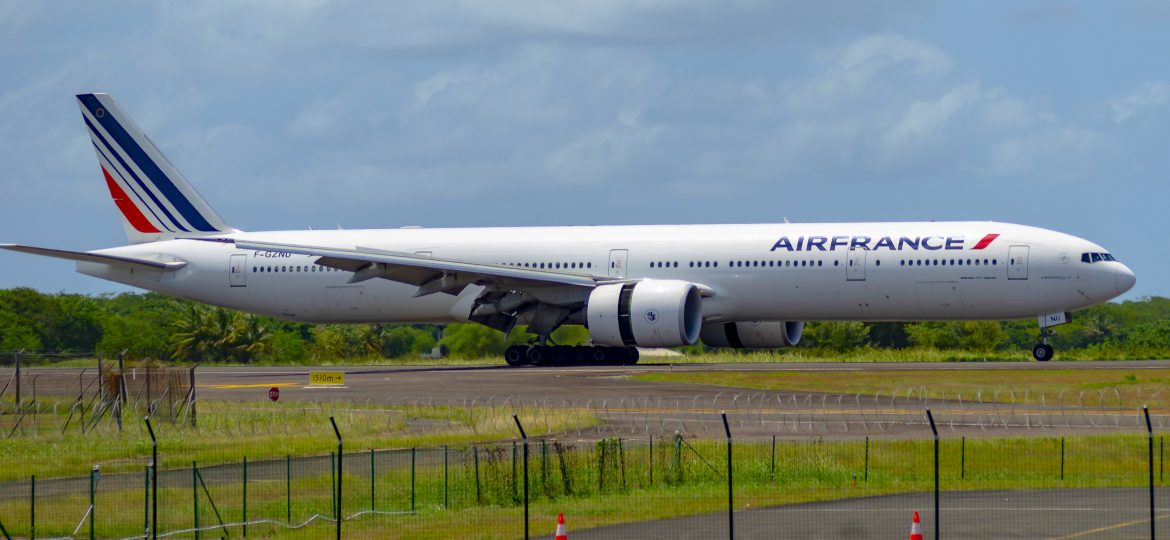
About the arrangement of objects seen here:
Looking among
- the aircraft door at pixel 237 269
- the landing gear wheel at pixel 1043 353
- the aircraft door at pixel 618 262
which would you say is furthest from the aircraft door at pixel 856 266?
the aircraft door at pixel 237 269

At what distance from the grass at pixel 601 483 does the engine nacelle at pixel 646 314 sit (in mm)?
20521

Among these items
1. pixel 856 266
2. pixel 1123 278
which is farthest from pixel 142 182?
pixel 1123 278

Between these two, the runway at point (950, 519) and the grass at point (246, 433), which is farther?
the grass at point (246, 433)

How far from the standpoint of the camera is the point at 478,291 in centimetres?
5675

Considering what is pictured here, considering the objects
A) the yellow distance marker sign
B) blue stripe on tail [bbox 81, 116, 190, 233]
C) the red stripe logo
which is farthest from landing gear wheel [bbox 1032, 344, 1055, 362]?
blue stripe on tail [bbox 81, 116, 190, 233]

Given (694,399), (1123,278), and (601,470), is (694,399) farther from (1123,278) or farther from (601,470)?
(1123,278)

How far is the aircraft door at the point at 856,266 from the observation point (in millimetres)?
50188

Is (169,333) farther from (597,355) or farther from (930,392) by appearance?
(930,392)

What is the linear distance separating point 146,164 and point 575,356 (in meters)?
19.2

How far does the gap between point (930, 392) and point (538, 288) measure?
17.5m

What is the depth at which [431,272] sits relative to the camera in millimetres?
54094

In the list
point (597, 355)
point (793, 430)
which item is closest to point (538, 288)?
point (597, 355)

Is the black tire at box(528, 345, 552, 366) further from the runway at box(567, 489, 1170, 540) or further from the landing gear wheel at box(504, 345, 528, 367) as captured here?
the runway at box(567, 489, 1170, 540)

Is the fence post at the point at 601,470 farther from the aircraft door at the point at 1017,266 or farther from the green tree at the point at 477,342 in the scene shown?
the green tree at the point at 477,342
